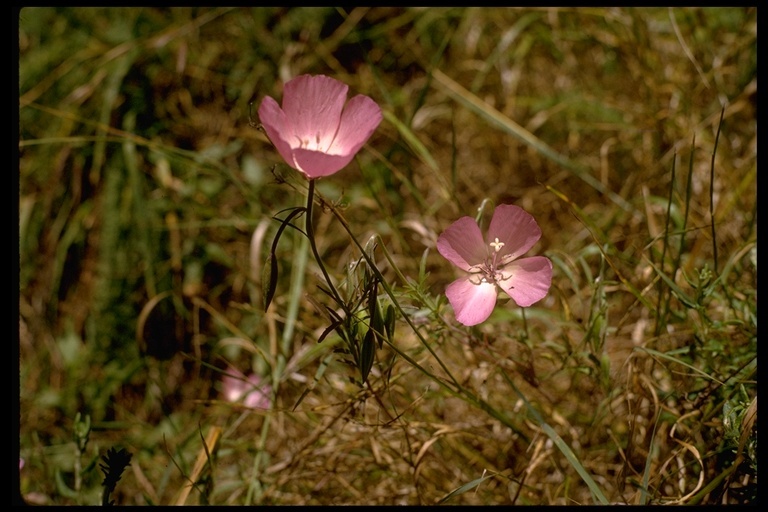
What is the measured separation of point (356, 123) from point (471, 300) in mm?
287

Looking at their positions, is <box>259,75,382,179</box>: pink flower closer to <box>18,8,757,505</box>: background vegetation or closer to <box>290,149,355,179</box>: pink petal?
<box>290,149,355,179</box>: pink petal

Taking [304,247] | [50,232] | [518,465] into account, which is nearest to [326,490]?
[518,465]

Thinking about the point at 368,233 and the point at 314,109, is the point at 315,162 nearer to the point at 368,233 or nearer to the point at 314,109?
the point at 314,109

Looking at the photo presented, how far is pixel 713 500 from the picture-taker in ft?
3.50

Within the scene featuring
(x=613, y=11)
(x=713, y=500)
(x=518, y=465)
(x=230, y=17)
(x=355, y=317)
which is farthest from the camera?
(x=230, y=17)

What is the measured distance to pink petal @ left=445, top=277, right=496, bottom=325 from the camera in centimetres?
93

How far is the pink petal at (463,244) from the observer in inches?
38.2

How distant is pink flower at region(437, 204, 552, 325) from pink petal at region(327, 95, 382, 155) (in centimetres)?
17

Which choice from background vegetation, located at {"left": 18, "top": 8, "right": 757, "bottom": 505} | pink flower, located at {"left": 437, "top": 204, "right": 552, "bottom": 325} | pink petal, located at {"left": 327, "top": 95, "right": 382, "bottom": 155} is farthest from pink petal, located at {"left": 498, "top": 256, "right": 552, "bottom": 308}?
pink petal, located at {"left": 327, "top": 95, "right": 382, "bottom": 155}

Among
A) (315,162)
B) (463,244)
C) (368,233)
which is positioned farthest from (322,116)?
(368,233)

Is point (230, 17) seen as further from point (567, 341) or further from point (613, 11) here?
point (567, 341)

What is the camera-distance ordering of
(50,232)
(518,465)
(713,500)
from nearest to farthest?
(713,500) < (518,465) < (50,232)

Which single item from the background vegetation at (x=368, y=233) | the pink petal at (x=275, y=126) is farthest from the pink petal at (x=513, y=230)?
the pink petal at (x=275, y=126)

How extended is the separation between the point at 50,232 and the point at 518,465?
136 cm
